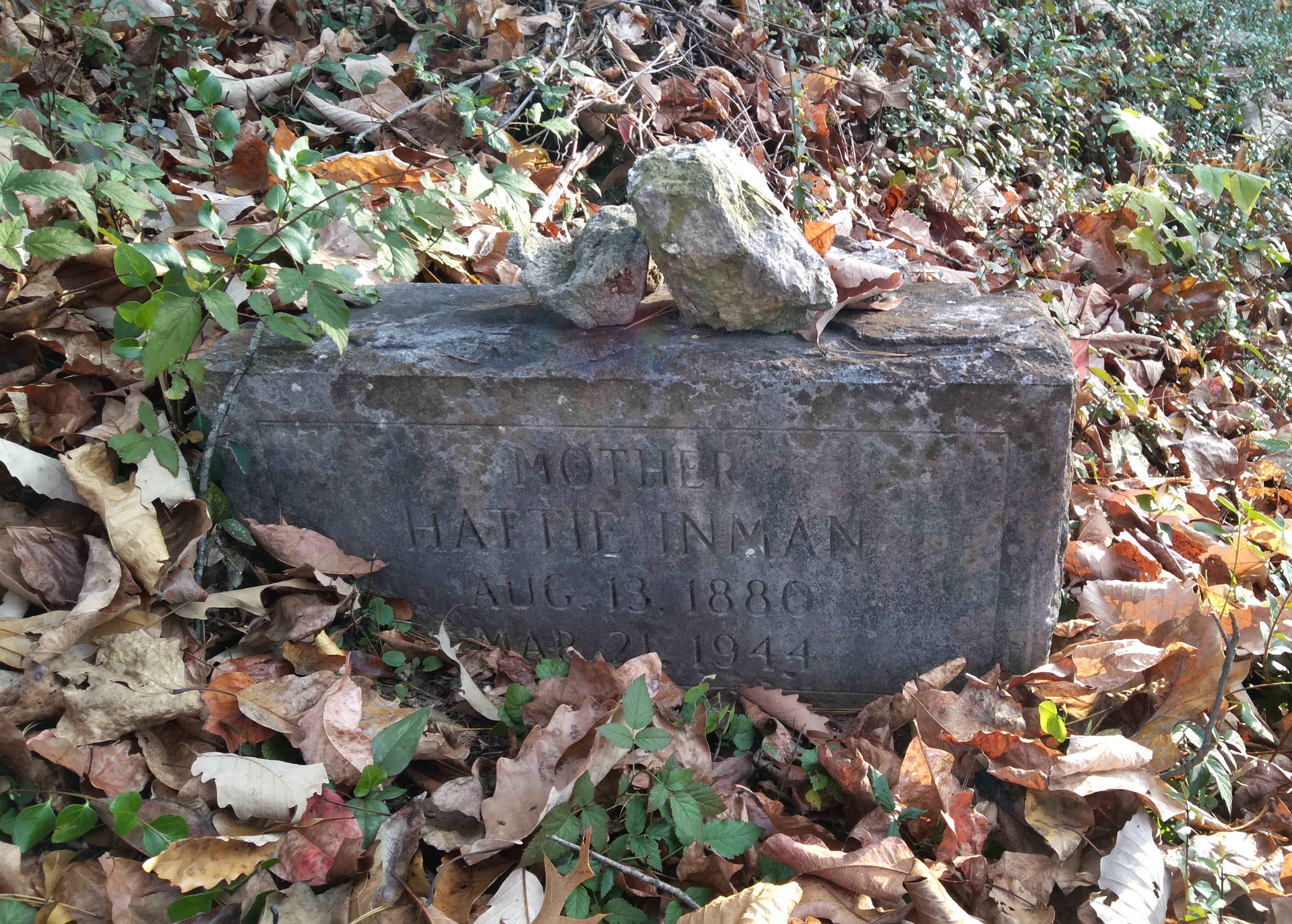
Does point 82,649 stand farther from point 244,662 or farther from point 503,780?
point 503,780

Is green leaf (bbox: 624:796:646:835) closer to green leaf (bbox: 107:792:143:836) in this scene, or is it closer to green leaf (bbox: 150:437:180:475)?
green leaf (bbox: 107:792:143:836)

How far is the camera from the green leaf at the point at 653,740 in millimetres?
1831

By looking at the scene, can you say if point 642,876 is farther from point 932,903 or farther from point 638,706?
point 932,903

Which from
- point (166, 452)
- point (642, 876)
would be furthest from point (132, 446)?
point (642, 876)

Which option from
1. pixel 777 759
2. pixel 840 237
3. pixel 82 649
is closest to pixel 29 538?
pixel 82 649

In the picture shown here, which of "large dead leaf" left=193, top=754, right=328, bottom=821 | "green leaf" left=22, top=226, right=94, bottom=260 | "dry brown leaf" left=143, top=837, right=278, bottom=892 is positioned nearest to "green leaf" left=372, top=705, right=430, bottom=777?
"large dead leaf" left=193, top=754, right=328, bottom=821

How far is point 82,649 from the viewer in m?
2.01

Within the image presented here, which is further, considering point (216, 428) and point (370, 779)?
point (216, 428)

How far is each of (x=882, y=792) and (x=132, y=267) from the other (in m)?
1.91

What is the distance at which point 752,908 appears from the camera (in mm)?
1697

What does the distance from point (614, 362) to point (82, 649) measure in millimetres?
1258

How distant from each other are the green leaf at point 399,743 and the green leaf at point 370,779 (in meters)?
0.02

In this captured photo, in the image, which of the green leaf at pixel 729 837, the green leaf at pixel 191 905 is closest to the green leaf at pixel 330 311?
the green leaf at pixel 191 905

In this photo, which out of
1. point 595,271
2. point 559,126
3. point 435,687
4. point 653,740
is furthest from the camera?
point 559,126
